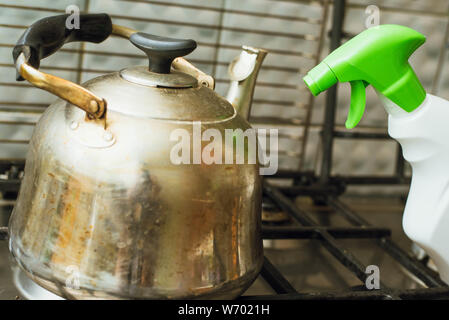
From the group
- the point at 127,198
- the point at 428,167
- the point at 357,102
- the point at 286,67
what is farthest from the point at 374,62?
the point at 286,67

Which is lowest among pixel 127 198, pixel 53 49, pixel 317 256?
pixel 317 256

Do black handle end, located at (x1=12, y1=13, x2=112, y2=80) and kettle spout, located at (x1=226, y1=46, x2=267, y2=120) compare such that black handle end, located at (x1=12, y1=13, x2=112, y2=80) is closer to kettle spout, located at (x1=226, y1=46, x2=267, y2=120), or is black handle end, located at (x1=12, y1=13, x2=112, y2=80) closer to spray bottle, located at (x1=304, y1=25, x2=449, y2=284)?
kettle spout, located at (x1=226, y1=46, x2=267, y2=120)

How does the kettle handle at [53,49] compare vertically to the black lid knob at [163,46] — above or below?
below

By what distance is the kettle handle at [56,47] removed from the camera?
1.78ft

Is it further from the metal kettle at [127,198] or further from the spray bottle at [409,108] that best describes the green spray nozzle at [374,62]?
the metal kettle at [127,198]

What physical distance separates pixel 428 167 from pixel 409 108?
91 millimetres

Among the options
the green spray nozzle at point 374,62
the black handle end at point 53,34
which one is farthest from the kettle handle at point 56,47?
the green spray nozzle at point 374,62

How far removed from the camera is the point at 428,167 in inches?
28.0

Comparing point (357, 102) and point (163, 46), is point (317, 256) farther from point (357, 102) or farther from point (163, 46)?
point (163, 46)

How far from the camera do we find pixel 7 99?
40.4 inches

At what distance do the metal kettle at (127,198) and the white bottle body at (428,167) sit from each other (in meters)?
0.23

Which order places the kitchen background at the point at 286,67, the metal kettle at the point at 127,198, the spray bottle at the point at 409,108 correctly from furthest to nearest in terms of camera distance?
the kitchen background at the point at 286,67 → the spray bottle at the point at 409,108 → the metal kettle at the point at 127,198

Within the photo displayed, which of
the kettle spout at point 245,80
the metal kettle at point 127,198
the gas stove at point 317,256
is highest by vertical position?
the kettle spout at point 245,80
